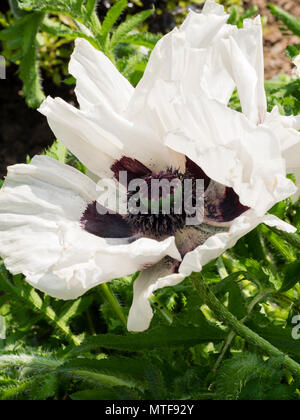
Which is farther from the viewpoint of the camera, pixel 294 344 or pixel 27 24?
pixel 27 24

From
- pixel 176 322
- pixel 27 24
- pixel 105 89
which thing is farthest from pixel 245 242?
pixel 27 24

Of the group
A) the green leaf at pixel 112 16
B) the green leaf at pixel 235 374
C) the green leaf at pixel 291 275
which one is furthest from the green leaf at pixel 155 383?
the green leaf at pixel 112 16

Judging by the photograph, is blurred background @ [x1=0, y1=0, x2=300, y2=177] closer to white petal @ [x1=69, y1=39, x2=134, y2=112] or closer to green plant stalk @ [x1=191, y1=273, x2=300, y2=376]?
white petal @ [x1=69, y1=39, x2=134, y2=112]

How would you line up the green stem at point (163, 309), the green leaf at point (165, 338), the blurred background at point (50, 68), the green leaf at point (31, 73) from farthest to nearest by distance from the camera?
the blurred background at point (50, 68), the green leaf at point (31, 73), the green stem at point (163, 309), the green leaf at point (165, 338)

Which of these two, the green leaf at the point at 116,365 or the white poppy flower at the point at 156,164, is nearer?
the white poppy flower at the point at 156,164

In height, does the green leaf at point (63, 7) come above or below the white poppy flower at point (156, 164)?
below

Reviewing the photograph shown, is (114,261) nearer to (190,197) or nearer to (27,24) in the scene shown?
(190,197)

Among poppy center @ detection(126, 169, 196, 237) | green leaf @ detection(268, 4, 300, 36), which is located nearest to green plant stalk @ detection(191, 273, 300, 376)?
poppy center @ detection(126, 169, 196, 237)

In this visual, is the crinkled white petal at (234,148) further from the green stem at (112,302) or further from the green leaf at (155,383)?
the green stem at (112,302)

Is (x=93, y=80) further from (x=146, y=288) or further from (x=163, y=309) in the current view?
(x=163, y=309)
